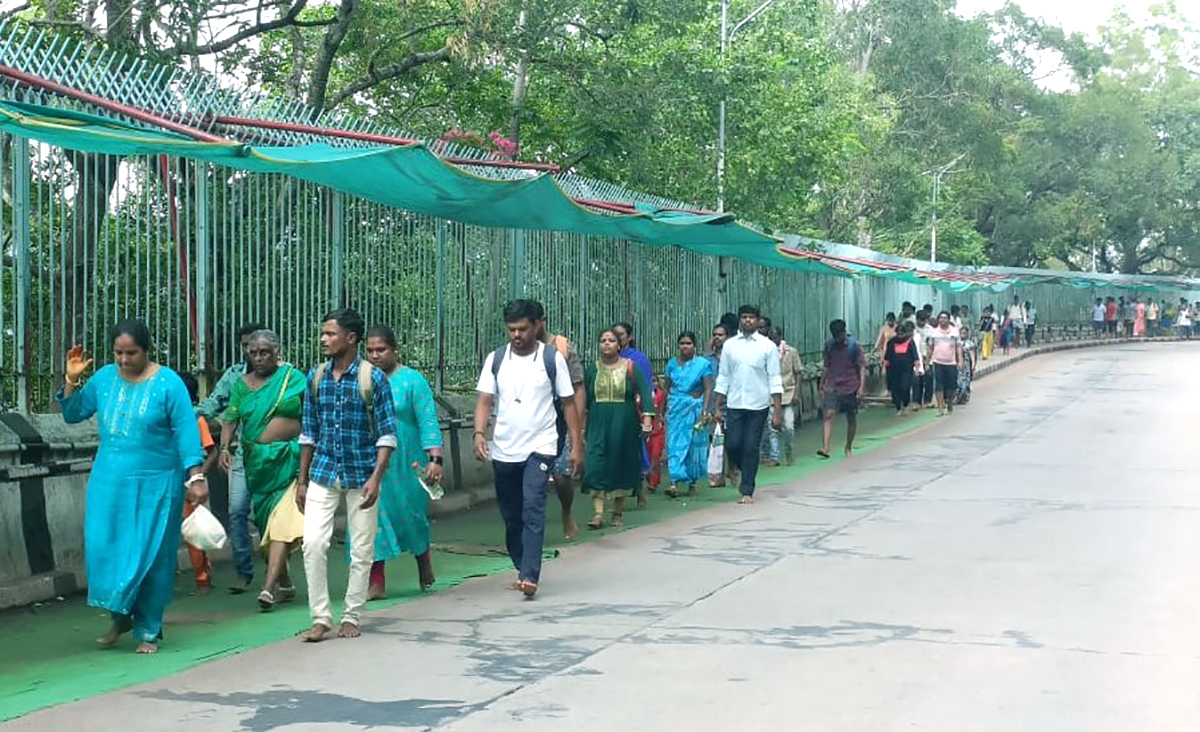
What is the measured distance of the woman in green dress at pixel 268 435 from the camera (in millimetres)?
8844

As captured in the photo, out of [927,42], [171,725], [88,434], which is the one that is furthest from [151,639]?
[927,42]

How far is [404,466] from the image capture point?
911cm

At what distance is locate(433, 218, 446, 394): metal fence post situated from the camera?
1405 cm

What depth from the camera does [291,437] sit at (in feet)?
29.3

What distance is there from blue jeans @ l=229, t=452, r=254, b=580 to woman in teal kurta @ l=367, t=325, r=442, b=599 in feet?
2.59

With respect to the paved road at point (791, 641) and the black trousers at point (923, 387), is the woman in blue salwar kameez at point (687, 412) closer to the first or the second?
the paved road at point (791, 641)

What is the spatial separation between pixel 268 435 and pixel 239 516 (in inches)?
27.0

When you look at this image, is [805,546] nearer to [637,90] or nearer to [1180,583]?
[1180,583]

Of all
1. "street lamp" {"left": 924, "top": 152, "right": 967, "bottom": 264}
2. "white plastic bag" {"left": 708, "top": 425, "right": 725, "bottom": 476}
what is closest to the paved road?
"white plastic bag" {"left": 708, "top": 425, "right": 725, "bottom": 476}

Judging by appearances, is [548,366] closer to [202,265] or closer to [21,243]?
[202,265]

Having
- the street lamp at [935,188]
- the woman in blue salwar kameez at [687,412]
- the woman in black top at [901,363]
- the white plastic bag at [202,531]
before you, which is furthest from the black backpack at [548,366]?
the street lamp at [935,188]

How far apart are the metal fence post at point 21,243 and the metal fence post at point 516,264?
680cm

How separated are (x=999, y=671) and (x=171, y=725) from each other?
345 cm

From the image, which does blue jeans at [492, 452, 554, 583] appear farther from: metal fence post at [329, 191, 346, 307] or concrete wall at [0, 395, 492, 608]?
metal fence post at [329, 191, 346, 307]
